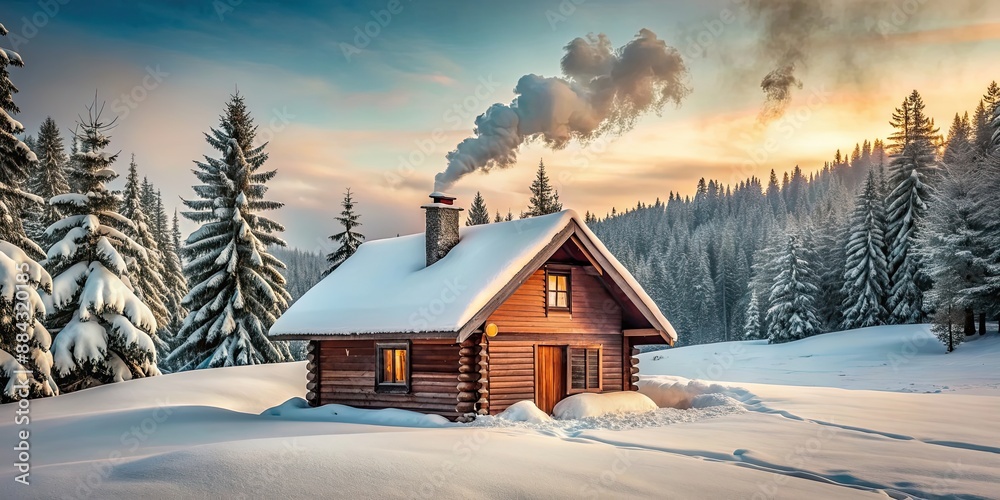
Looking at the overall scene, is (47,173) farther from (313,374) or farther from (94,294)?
(313,374)

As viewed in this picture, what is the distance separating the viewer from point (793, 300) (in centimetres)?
5569

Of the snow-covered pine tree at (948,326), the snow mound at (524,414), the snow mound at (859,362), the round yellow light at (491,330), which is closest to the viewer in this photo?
the snow mound at (524,414)

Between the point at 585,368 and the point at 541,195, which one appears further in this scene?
the point at 541,195

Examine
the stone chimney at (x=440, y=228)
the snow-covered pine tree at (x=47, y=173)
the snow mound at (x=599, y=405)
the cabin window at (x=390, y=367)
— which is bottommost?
the snow mound at (x=599, y=405)

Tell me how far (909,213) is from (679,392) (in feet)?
109

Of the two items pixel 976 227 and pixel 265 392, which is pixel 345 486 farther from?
pixel 976 227

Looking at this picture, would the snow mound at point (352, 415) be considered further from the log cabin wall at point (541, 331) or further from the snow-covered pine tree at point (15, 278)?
the snow-covered pine tree at point (15, 278)

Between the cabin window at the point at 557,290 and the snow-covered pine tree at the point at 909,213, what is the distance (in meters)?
34.9

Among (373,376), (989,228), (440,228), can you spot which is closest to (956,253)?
(989,228)

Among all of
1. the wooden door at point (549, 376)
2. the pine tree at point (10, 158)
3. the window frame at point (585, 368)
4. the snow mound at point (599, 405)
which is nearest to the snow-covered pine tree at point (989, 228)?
the snow mound at point (599, 405)

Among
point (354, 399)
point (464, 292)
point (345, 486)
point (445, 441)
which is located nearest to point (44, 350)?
point (354, 399)

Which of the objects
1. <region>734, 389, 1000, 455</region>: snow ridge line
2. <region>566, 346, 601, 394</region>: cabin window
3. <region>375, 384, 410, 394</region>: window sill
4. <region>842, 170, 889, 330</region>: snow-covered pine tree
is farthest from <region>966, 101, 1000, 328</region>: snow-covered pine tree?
<region>375, 384, 410, 394</region>: window sill

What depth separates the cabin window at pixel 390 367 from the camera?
2147 cm

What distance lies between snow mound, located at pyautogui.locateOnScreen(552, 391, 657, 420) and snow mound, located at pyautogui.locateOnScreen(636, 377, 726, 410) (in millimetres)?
2768
